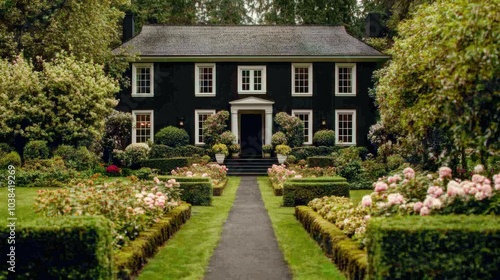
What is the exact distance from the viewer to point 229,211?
15.7 meters

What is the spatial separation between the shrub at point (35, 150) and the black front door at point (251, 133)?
448 inches

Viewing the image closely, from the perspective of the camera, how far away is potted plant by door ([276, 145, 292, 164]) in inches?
1161

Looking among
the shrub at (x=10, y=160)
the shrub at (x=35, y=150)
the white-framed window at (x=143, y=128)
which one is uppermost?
the white-framed window at (x=143, y=128)

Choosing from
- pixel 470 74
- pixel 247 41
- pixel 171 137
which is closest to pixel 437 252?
pixel 470 74

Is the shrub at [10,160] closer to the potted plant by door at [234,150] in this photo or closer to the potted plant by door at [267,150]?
the potted plant by door at [234,150]

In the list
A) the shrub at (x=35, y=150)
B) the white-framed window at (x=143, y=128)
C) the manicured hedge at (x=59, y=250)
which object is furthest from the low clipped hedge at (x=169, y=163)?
the manicured hedge at (x=59, y=250)

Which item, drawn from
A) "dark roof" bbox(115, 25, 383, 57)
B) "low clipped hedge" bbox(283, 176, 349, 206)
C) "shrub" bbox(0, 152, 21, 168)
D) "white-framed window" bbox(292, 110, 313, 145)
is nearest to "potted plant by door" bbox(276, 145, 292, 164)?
"white-framed window" bbox(292, 110, 313, 145)

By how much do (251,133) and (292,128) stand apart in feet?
8.86

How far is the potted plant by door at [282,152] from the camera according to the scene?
29.5 metres

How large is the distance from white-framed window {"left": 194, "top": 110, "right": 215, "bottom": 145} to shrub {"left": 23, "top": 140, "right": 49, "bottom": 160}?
9.32 m

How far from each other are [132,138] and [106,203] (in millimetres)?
23179

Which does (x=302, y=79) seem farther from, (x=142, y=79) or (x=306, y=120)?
(x=142, y=79)

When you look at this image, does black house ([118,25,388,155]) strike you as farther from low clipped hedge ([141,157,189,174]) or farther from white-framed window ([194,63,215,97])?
low clipped hedge ([141,157,189,174])

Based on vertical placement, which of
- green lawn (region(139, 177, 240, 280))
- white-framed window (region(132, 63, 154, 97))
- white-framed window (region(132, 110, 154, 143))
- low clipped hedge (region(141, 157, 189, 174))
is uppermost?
white-framed window (region(132, 63, 154, 97))
